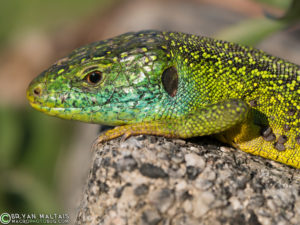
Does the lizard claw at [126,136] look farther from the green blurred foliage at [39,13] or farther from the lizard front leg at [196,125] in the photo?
the green blurred foliage at [39,13]

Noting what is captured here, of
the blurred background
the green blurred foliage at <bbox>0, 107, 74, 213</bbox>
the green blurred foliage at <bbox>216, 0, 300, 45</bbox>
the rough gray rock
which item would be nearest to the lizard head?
the rough gray rock

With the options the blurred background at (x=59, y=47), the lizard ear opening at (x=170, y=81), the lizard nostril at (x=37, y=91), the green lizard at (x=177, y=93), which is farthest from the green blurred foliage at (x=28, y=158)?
the lizard ear opening at (x=170, y=81)

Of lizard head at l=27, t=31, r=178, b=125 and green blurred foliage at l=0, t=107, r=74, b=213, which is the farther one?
green blurred foliage at l=0, t=107, r=74, b=213

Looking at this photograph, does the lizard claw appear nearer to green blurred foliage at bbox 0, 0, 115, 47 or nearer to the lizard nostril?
the lizard nostril

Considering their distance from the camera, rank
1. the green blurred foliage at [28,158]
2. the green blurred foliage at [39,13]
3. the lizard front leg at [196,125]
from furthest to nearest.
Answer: the green blurred foliage at [39,13], the green blurred foliage at [28,158], the lizard front leg at [196,125]

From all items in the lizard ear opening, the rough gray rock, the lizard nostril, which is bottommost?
the rough gray rock

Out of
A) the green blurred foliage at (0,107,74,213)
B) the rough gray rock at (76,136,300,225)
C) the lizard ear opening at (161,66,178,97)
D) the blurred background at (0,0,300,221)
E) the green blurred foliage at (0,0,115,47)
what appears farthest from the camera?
the green blurred foliage at (0,0,115,47)
